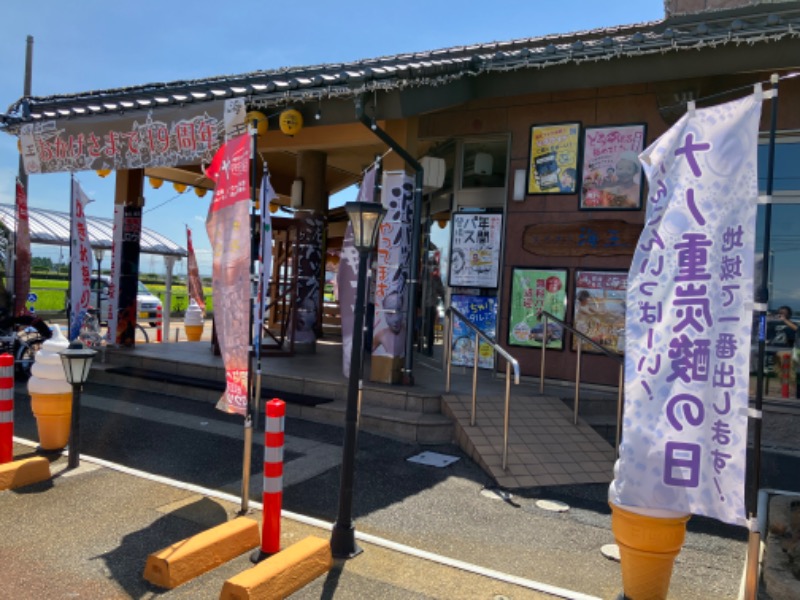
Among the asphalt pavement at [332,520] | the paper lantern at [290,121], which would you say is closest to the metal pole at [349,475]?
the asphalt pavement at [332,520]

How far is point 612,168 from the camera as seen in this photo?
844 cm

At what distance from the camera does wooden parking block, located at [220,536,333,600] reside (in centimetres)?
344

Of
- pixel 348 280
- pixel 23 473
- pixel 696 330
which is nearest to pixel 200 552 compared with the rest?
pixel 23 473

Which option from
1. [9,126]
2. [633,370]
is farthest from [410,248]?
[9,126]

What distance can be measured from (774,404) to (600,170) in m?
3.68

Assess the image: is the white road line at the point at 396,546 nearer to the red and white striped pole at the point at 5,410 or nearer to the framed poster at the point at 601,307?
the red and white striped pole at the point at 5,410

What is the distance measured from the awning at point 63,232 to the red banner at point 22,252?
52.4ft

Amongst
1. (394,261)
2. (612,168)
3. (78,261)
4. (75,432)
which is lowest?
(75,432)

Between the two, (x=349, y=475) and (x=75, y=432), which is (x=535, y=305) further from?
(x=75, y=432)

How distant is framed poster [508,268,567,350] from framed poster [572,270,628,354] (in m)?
0.22

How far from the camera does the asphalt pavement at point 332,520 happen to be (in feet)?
12.6

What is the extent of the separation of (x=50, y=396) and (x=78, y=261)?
13.6 feet

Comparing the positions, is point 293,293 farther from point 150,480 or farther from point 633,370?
point 633,370

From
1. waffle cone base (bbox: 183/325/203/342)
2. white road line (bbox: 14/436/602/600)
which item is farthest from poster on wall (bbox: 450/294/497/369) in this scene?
waffle cone base (bbox: 183/325/203/342)
